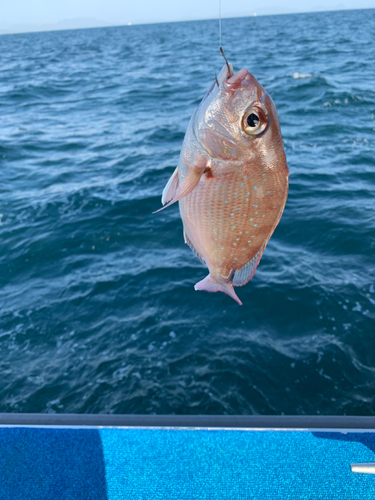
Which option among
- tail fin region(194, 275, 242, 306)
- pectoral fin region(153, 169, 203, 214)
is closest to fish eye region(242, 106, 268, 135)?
pectoral fin region(153, 169, 203, 214)

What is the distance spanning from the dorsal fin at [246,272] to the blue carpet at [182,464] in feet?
5.01

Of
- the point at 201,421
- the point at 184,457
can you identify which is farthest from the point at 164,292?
the point at 184,457

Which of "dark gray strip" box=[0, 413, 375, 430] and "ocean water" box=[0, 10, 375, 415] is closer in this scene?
"dark gray strip" box=[0, 413, 375, 430]

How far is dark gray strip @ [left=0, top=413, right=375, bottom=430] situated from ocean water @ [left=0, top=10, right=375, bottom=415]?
5.87ft

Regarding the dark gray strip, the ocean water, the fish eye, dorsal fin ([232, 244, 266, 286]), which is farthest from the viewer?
the ocean water

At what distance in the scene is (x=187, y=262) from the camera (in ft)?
23.3

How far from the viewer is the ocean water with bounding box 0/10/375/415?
Result: 4.89 meters

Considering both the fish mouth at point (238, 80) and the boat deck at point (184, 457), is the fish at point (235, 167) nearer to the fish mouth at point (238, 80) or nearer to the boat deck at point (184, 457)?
the fish mouth at point (238, 80)

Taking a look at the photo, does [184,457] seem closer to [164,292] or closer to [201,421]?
[201,421]

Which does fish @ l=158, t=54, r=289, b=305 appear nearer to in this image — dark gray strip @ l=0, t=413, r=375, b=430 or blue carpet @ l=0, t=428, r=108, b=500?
dark gray strip @ l=0, t=413, r=375, b=430

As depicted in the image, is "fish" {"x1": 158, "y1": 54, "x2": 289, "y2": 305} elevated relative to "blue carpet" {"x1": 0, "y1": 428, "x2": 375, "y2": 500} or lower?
elevated

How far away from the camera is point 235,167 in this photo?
5.49 ft

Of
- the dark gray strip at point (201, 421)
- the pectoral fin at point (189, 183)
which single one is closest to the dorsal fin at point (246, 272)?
the pectoral fin at point (189, 183)

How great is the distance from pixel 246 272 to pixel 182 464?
5.41ft
